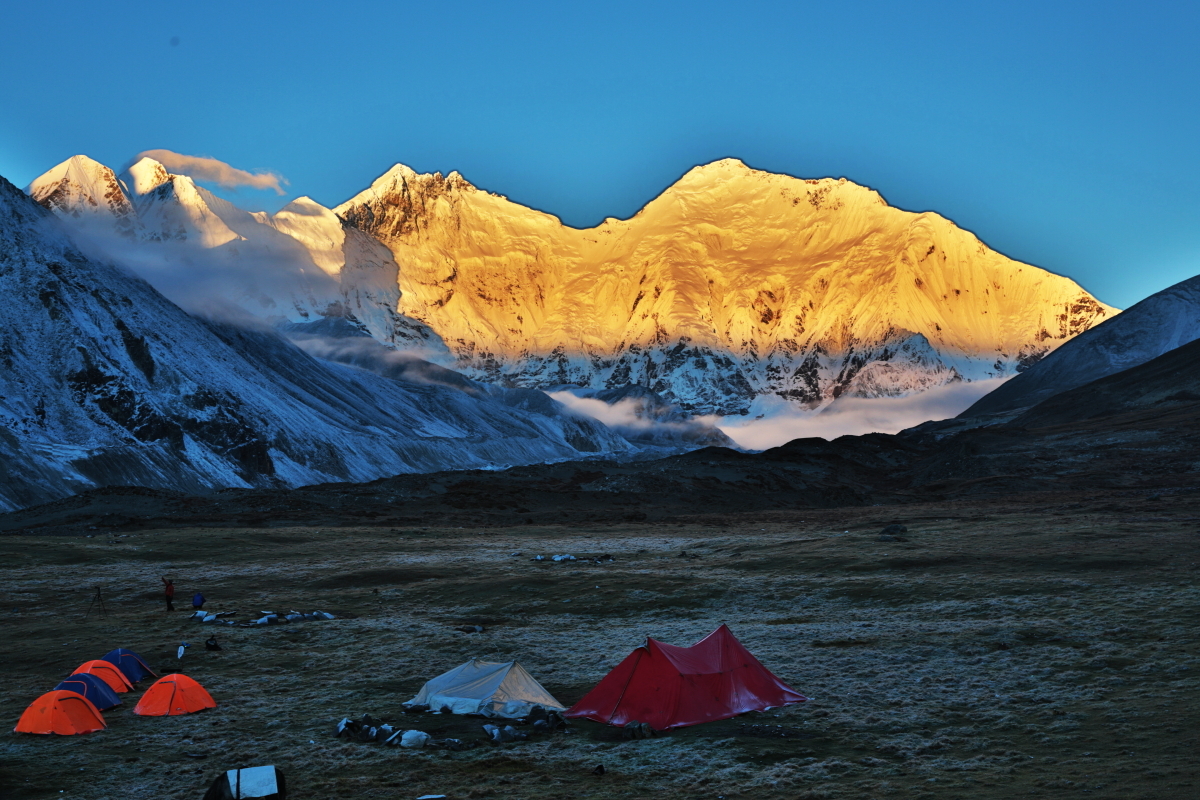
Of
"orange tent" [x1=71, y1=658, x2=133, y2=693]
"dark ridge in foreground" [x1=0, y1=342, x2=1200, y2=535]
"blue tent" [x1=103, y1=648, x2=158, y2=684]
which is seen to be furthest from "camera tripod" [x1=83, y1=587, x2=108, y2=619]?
"dark ridge in foreground" [x1=0, y1=342, x2=1200, y2=535]

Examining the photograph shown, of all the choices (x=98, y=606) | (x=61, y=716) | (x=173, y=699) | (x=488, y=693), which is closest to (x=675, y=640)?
(x=488, y=693)

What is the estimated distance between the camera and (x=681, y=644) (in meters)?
31.5

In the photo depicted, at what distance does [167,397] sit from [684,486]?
76.2 metres

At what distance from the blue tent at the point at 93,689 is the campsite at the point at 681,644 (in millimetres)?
582

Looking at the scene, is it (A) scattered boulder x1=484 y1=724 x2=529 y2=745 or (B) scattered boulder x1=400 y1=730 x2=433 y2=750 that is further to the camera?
(A) scattered boulder x1=484 y1=724 x2=529 y2=745

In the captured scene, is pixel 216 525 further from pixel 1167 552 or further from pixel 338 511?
pixel 1167 552

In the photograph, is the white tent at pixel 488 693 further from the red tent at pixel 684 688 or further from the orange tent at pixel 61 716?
the orange tent at pixel 61 716

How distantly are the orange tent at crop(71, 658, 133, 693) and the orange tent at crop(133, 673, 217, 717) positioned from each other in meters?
1.81

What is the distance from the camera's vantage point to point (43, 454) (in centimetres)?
11275

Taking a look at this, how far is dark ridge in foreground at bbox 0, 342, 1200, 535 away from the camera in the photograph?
88.2 meters

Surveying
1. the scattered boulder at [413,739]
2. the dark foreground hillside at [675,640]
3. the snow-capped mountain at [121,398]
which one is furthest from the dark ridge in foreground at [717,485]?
the scattered boulder at [413,739]

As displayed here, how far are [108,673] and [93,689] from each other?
187cm

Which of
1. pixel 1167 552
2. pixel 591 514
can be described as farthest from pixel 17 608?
pixel 591 514

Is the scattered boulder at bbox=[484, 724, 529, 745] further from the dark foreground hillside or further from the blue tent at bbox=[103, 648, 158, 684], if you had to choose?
the blue tent at bbox=[103, 648, 158, 684]
